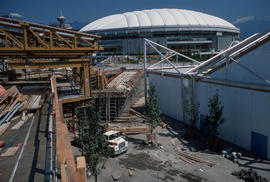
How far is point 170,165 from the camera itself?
14.6 meters

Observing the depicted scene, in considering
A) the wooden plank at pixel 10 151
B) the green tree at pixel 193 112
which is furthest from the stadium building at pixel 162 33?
the wooden plank at pixel 10 151

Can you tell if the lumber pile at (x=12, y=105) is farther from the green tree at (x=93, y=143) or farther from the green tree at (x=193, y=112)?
the green tree at (x=193, y=112)

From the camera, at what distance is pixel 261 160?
14711mm

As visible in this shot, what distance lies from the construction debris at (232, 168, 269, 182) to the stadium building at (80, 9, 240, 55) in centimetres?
6183

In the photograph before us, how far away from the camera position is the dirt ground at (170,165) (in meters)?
13.1

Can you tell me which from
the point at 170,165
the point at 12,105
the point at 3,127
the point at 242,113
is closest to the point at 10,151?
the point at 3,127

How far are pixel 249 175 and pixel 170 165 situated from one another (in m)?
4.46

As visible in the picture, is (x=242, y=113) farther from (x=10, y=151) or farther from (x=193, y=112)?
(x=10, y=151)

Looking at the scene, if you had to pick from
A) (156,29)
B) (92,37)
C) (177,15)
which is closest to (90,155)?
(92,37)

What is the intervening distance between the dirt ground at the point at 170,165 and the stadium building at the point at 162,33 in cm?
5790

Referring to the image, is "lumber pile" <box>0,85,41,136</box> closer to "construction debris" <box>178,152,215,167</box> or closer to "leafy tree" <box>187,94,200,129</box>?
"construction debris" <box>178,152,215,167</box>

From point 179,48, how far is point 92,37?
214 ft

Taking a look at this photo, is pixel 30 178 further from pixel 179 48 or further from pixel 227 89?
pixel 179 48

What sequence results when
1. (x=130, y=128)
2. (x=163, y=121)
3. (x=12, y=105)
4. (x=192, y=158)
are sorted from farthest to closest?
(x=163, y=121)
(x=130, y=128)
(x=192, y=158)
(x=12, y=105)
